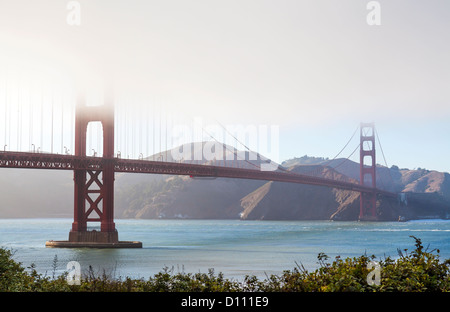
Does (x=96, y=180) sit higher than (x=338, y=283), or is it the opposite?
(x=96, y=180)

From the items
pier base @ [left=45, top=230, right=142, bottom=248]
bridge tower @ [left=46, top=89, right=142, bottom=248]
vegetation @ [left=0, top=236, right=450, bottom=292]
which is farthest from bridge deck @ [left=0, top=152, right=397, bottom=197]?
vegetation @ [left=0, top=236, right=450, bottom=292]

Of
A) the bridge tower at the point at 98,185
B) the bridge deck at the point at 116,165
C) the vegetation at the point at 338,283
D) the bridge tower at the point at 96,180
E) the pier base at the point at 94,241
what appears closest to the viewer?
the vegetation at the point at 338,283

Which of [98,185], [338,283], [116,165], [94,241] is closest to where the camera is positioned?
[338,283]

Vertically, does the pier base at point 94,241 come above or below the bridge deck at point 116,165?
below

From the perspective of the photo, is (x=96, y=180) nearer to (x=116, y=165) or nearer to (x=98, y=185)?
(x=98, y=185)

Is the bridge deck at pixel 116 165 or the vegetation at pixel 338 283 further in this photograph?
the bridge deck at pixel 116 165

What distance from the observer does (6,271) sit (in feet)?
49.0

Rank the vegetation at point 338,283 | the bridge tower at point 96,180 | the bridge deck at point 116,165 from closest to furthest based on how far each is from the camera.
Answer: the vegetation at point 338,283
the bridge deck at point 116,165
the bridge tower at point 96,180

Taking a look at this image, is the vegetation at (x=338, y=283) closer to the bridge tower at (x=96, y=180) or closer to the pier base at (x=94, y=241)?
the pier base at (x=94, y=241)

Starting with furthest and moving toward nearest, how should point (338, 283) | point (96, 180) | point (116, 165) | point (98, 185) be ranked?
point (116, 165) → point (98, 185) → point (96, 180) → point (338, 283)

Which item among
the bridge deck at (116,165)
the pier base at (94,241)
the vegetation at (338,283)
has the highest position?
the bridge deck at (116,165)

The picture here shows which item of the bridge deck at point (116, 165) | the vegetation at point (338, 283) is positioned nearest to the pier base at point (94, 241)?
the bridge deck at point (116, 165)

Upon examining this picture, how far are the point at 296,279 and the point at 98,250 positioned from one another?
1721 inches

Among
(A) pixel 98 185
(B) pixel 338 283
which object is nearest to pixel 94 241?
(A) pixel 98 185
